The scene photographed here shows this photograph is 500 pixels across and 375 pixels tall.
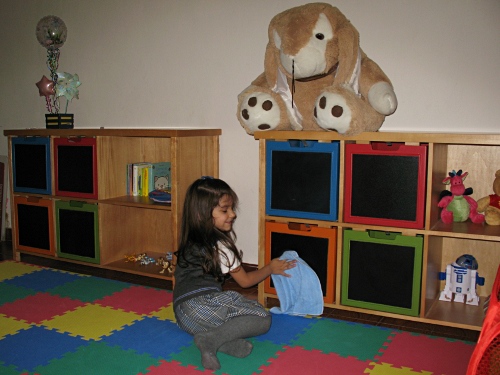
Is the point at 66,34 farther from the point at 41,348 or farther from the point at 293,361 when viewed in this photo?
the point at 293,361

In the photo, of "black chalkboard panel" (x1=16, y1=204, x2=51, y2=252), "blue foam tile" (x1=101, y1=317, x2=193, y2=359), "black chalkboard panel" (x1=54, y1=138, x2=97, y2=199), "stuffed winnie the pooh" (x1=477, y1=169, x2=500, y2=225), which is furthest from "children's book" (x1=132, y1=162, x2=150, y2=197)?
"stuffed winnie the pooh" (x1=477, y1=169, x2=500, y2=225)

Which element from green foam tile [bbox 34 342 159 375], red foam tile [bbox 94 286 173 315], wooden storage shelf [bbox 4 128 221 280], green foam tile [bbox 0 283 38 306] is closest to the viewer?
green foam tile [bbox 34 342 159 375]

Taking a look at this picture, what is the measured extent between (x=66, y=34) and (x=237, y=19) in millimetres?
1335

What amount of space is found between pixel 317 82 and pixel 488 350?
152 centimetres

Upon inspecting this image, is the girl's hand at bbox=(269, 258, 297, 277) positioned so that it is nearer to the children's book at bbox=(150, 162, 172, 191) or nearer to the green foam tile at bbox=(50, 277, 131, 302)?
the green foam tile at bbox=(50, 277, 131, 302)

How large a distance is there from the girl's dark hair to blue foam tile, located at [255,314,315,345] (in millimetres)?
308

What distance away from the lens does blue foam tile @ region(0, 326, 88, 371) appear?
6.24ft

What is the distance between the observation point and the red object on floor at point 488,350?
4.13 ft

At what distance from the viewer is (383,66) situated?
2.57 meters

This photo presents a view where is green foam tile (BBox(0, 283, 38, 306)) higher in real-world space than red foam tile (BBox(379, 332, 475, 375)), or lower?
higher

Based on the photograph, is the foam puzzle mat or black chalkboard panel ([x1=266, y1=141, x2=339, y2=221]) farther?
black chalkboard panel ([x1=266, y1=141, x2=339, y2=221])

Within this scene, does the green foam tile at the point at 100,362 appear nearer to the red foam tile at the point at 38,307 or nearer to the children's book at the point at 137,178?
the red foam tile at the point at 38,307

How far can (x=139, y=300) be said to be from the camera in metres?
2.58

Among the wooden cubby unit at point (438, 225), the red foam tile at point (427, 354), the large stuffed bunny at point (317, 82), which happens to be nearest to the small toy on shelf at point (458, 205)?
the wooden cubby unit at point (438, 225)
